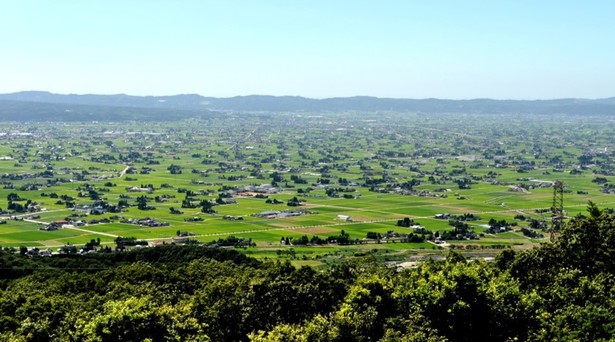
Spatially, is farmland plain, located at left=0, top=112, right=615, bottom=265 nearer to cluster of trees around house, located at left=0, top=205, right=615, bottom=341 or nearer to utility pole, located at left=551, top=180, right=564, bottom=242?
utility pole, located at left=551, top=180, right=564, bottom=242

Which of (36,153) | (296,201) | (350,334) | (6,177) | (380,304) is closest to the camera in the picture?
(350,334)

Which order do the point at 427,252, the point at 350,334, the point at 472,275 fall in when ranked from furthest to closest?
the point at 427,252 < the point at 472,275 < the point at 350,334

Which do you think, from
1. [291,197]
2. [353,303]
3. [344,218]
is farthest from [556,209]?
[291,197]

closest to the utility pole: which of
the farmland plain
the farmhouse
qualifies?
the farmland plain

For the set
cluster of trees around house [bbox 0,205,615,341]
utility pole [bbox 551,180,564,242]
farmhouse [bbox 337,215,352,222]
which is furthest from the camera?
farmhouse [bbox 337,215,352,222]

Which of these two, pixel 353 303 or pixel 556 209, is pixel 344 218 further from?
pixel 353 303

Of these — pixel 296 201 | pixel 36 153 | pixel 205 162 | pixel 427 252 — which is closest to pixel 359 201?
pixel 296 201

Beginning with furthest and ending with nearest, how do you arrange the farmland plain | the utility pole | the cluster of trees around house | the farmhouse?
the farmhouse
the farmland plain
the utility pole
the cluster of trees around house

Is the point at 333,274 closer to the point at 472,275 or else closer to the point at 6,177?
the point at 472,275

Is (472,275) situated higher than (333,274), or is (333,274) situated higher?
(472,275)

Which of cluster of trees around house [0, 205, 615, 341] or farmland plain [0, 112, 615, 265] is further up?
cluster of trees around house [0, 205, 615, 341]
